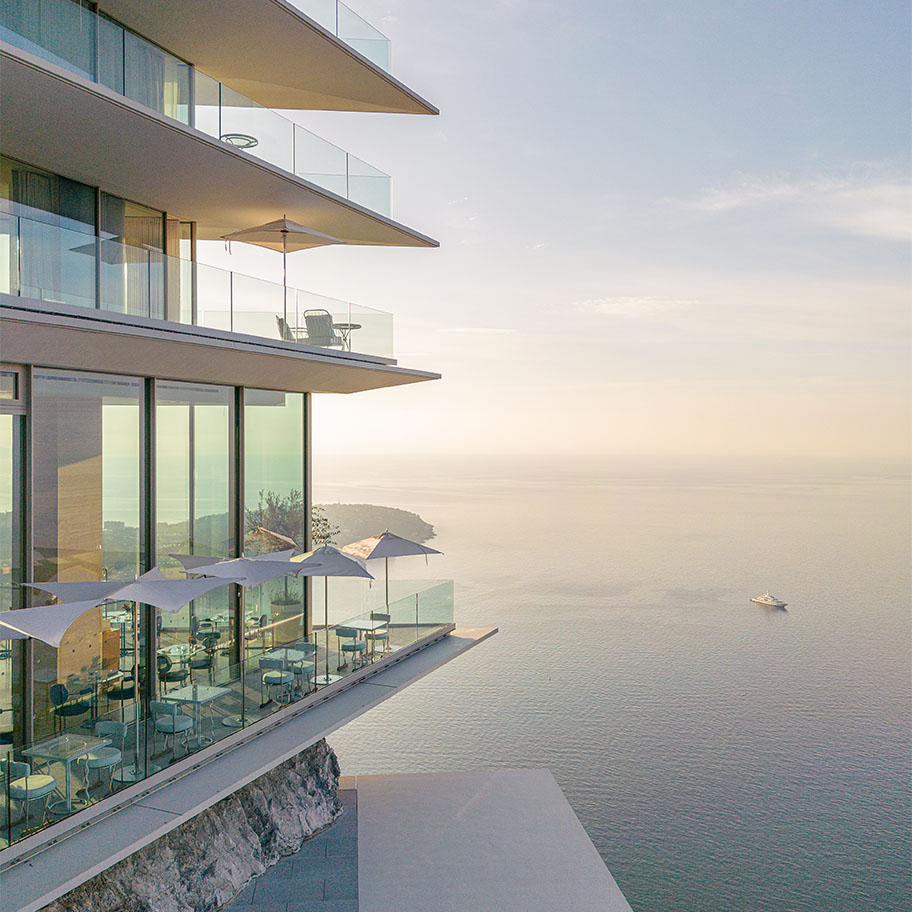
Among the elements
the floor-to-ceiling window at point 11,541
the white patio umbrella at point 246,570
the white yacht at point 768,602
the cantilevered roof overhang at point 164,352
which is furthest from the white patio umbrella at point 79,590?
the white yacht at point 768,602

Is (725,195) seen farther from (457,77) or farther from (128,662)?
(128,662)

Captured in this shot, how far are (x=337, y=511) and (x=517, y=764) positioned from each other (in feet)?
322

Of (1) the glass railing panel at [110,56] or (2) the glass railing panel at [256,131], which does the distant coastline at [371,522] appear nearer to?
(2) the glass railing panel at [256,131]

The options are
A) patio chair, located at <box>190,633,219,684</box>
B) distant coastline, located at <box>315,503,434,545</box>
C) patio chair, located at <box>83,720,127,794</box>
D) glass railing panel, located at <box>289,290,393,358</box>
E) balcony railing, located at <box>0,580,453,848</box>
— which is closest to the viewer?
balcony railing, located at <box>0,580,453,848</box>

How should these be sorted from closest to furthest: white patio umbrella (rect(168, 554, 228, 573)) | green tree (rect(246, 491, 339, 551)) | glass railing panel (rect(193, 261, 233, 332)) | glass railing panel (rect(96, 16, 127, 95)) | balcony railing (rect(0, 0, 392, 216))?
balcony railing (rect(0, 0, 392, 216)), glass railing panel (rect(96, 16, 127, 95)), glass railing panel (rect(193, 261, 233, 332)), white patio umbrella (rect(168, 554, 228, 573)), green tree (rect(246, 491, 339, 551))

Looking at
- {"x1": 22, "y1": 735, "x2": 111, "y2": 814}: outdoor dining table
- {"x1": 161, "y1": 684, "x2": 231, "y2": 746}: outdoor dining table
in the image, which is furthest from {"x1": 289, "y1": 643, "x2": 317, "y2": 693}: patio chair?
{"x1": 22, "y1": 735, "x2": 111, "y2": 814}: outdoor dining table

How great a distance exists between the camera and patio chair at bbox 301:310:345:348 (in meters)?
15.7

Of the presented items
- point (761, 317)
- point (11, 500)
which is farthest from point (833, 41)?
point (11, 500)

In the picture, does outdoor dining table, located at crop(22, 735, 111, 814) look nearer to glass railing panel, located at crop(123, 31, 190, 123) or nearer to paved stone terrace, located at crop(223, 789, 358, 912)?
paved stone terrace, located at crop(223, 789, 358, 912)

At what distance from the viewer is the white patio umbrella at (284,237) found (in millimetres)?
16703

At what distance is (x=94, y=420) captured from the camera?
12.7 m

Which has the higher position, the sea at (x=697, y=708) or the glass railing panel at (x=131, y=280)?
the glass railing panel at (x=131, y=280)

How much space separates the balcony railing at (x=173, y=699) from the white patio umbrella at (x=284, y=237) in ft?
22.9

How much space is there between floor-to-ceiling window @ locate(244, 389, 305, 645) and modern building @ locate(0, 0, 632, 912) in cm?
6
